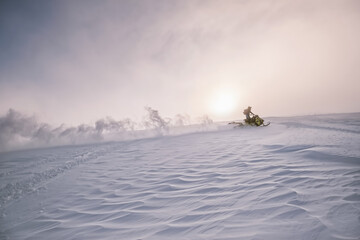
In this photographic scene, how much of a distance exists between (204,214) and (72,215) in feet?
8.05

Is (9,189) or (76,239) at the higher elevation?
(9,189)

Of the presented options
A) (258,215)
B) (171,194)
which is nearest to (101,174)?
(171,194)

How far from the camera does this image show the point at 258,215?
2.10 m

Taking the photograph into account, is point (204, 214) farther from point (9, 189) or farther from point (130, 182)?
point (9, 189)

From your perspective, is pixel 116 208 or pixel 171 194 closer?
pixel 116 208

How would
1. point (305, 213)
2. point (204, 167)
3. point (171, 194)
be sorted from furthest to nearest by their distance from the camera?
1. point (204, 167)
2. point (171, 194)
3. point (305, 213)

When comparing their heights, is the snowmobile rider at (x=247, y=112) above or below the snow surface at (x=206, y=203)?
above

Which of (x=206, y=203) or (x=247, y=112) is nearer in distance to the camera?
(x=206, y=203)

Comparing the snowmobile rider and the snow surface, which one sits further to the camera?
the snowmobile rider

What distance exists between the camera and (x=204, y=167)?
477 centimetres

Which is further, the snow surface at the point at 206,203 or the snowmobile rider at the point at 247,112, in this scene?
the snowmobile rider at the point at 247,112

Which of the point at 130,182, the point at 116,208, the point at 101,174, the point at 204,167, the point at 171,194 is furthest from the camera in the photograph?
the point at 101,174

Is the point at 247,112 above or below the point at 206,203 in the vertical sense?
above

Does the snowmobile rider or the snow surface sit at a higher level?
the snowmobile rider
